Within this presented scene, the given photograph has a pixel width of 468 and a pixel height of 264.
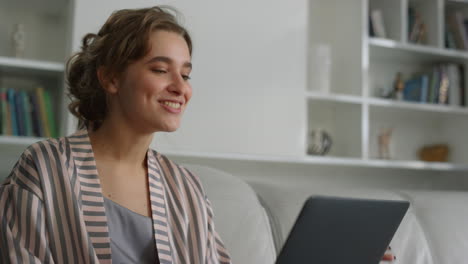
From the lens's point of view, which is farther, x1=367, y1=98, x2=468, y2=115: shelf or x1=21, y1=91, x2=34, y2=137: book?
x1=367, y1=98, x2=468, y2=115: shelf

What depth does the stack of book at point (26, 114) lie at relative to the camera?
2.33 m

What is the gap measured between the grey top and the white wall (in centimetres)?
107

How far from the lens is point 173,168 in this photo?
4.92 feet

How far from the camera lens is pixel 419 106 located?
3027 millimetres

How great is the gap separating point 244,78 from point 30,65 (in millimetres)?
955

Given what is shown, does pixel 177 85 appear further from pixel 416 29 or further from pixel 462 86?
pixel 462 86

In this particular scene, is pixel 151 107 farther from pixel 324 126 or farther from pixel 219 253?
pixel 324 126

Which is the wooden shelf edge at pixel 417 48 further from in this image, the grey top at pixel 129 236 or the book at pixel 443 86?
the grey top at pixel 129 236

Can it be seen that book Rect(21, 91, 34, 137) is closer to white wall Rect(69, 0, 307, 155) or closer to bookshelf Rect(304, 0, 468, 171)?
white wall Rect(69, 0, 307, 155)

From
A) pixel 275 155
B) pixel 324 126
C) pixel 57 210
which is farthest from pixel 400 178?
pixel 57 210

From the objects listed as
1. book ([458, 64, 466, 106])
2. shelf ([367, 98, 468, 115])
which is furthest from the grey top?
book ([458, 64, 466, 106])

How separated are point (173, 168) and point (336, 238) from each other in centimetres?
58

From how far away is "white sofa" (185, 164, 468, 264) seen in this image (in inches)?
66.4

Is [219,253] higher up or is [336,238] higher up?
[336,238]
